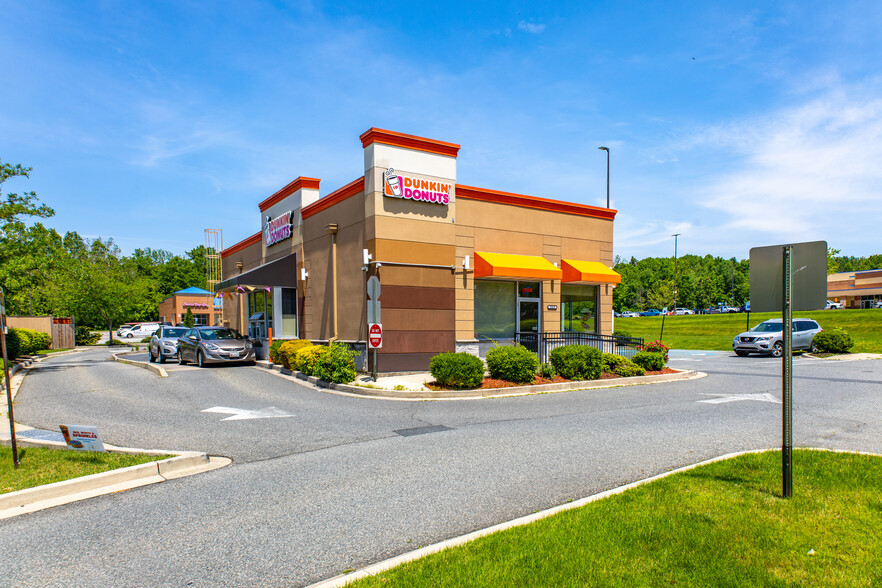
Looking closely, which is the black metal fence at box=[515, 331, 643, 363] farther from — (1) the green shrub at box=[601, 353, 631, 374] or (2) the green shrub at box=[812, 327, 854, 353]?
(2) the green shrub at box=[812, 327, 854, 353]

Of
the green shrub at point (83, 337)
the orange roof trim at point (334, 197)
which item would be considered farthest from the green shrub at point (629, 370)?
the green shrub at point (83, 337)

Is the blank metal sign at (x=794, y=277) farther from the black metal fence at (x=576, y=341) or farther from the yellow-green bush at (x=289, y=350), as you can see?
the yellow-green bush at (x=289, y=350)

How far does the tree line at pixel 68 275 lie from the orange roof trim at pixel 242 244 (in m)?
7.15

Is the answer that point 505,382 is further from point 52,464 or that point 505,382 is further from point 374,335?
point 52,464

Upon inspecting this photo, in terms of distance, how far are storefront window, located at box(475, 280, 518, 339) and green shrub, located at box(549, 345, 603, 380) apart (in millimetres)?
3254

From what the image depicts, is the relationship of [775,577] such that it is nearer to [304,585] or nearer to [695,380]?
[304,585]

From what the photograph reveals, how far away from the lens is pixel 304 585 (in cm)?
364

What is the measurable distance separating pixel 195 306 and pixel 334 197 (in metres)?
44.1

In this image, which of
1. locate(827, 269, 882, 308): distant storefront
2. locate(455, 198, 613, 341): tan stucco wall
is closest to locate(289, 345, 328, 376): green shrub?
locate(455, 198, 613, 341): tan stucco wall

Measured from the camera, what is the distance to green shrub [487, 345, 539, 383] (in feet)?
43.9

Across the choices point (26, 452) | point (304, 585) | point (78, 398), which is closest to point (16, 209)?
point (78, 398)

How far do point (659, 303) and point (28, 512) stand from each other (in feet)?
310

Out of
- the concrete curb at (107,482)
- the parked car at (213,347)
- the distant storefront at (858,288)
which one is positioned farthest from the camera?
the distant storefront at (858,288)

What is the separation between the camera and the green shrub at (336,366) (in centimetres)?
1362
